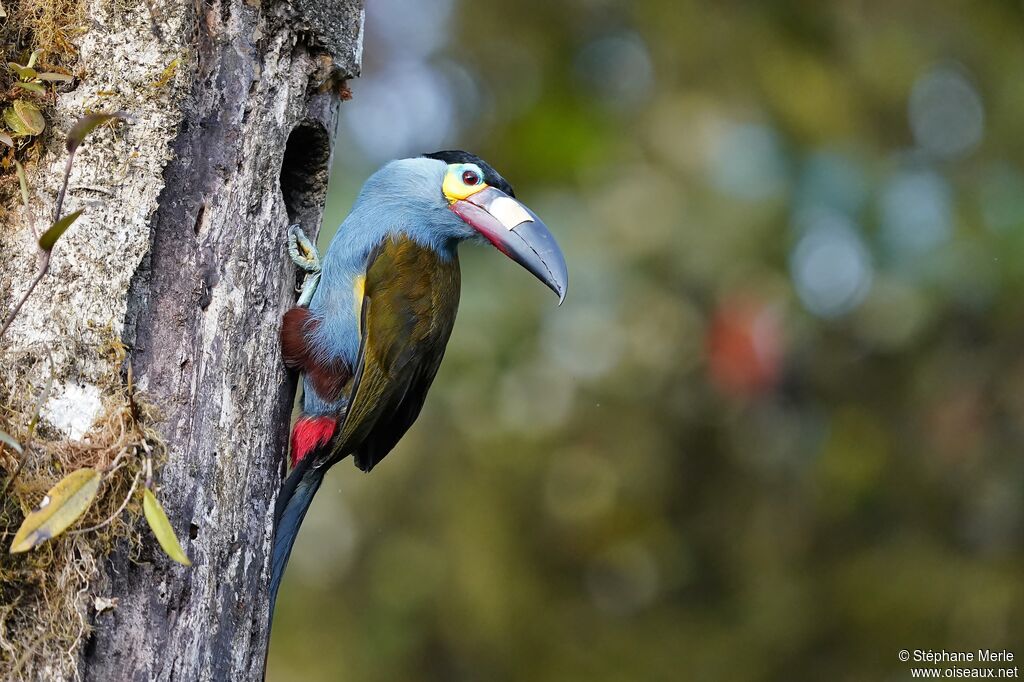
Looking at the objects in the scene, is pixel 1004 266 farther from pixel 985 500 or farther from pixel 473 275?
pixel 473 275

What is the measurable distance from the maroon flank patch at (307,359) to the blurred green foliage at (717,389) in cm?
310

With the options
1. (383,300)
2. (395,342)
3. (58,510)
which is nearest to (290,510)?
(395,342)

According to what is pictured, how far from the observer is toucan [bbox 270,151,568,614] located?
9.87ft

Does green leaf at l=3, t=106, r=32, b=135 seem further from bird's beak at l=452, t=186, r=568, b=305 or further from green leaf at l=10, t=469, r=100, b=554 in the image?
bird's beak at l=452, t=186, r=568, b=305

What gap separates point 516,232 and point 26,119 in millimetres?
1460

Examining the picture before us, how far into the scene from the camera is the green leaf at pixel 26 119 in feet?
8.10

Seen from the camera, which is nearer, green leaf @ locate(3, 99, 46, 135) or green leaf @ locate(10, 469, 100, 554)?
green leaf @ locate(10, 469, 100, 554)

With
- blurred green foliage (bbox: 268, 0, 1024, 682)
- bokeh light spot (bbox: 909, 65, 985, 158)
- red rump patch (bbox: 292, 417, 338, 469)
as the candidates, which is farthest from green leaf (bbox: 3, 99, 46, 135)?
bokeh light spot (bbox: 909, 65, 985, 158)

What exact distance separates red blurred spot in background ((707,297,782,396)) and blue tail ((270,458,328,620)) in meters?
3.73

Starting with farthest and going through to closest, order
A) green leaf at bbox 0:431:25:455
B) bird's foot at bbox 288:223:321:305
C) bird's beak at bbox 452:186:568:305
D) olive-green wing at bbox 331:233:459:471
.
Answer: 1. bird's beak at bbox 452:186:568:305
2. olive-green wing at bbox 331:233:459:471
3. bird's foot at bbox 288:223:321:305
4. green leaf at bbox 0:431:25:455

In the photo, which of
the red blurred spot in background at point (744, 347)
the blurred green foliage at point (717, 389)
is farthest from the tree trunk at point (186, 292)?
the red blurred spot in background at point (744, 347)

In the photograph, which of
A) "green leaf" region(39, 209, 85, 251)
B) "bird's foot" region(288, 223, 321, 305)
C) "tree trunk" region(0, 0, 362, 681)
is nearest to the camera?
"green leaf" region(39, 209, 85, 251)

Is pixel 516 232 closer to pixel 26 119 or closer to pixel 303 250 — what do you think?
pixel 303 250

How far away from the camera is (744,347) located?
6328mm
